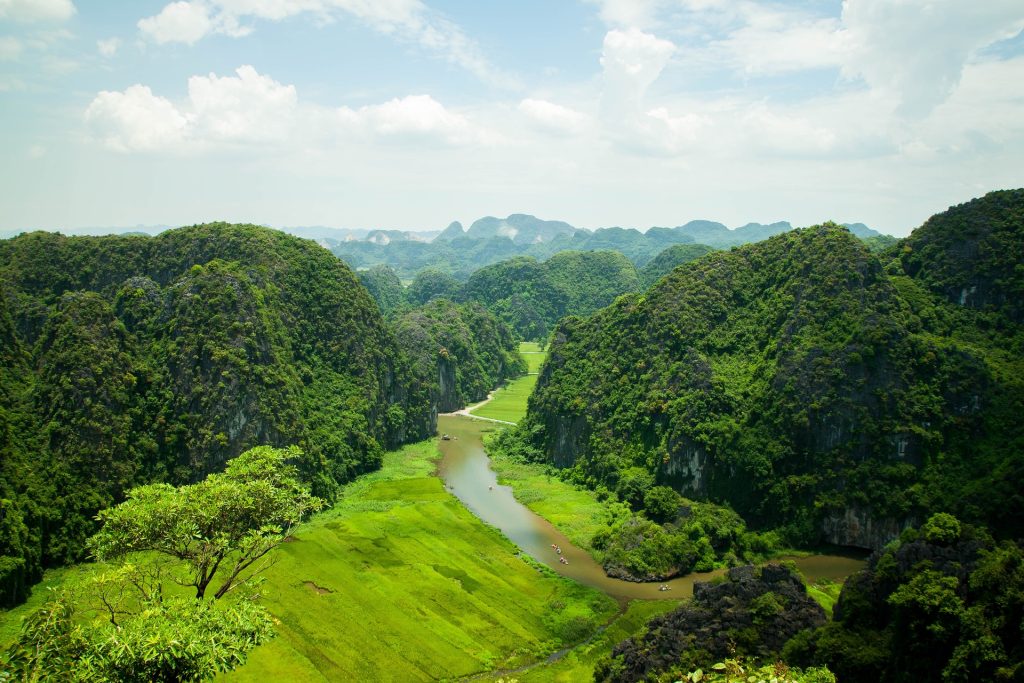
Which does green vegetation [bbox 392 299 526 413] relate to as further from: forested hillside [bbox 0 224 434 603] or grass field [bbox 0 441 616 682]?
grass field [bbox 0 441 616 682]

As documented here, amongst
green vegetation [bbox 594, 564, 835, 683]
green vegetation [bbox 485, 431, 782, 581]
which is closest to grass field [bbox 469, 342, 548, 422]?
green vegetation [bbox 485, 431, 782, 581]

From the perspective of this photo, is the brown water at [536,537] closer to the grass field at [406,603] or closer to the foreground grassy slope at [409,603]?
the grass field at [406,603]

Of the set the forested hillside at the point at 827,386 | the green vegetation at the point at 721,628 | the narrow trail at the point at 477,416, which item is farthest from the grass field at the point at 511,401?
the green vegetation at the point at 721,628

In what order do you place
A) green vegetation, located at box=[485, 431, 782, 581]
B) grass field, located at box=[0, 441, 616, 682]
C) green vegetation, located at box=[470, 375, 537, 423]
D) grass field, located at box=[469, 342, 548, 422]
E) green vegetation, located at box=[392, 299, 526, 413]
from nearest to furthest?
grass field, located at box=[0, 441, 616, 682] → green vegetation, located at box=[485, 431, 782, 581] → green vegetation, located at box=[392, 299, 526, 413] → green vegetation, located at box=[470, 375, 537, 423] → grass field, located at box=[469, 342, 548, 422]

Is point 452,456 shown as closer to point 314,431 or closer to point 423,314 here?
point 314,431

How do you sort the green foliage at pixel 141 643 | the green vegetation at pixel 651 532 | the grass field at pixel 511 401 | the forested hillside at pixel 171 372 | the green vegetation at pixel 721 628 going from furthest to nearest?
the grass field at pixel 511 401
the forested hillside at pixel 171 372
the green vegetation at pixel 651 532
the green vegetation at pixel 721 628
the green foliage at pixel 141 643

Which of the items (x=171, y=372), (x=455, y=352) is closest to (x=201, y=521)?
(x=171, y=372)
